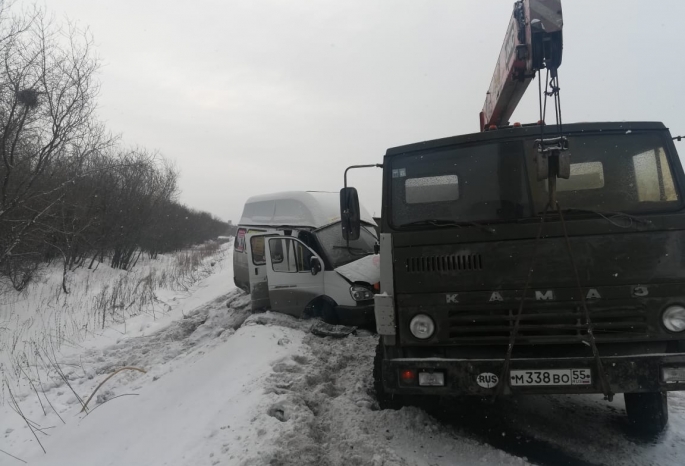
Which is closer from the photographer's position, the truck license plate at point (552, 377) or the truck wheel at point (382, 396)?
the truck license plate at point (552, 377)

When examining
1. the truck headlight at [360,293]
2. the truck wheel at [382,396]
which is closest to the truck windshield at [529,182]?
the truck wheel at [382,396]

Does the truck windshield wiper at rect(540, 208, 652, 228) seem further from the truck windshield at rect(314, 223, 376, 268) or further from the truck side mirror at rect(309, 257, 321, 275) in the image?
the truck side mirror at rect(309, 257, 321, 275)

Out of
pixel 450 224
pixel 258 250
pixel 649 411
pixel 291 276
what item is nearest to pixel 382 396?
pixel 450 224

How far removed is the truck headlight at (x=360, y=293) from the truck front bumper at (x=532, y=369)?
369 cm

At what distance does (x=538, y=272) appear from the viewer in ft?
11.0

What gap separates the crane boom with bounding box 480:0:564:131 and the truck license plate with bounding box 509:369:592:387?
8.08 feet

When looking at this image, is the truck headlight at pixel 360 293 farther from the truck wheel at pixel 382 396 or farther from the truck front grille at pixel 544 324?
the truck front grille at pixel 544 324

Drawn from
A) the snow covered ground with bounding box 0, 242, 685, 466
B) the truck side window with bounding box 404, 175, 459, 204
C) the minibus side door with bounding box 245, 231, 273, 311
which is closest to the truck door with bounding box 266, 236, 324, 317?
the minibus side door with bounding box 245, 231, 273, 311

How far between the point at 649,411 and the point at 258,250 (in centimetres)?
651

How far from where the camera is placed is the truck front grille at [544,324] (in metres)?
3.20

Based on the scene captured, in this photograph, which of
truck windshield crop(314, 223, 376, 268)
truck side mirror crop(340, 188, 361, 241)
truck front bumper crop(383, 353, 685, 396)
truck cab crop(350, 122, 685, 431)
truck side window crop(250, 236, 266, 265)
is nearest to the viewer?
truck front bumper crop(383, 353, 685, 396)

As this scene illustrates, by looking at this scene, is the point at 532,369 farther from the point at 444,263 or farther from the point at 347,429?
the point at 347,429

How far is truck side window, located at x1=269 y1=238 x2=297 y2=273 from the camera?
7762 millimetres

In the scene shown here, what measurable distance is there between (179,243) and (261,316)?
3219 cm
